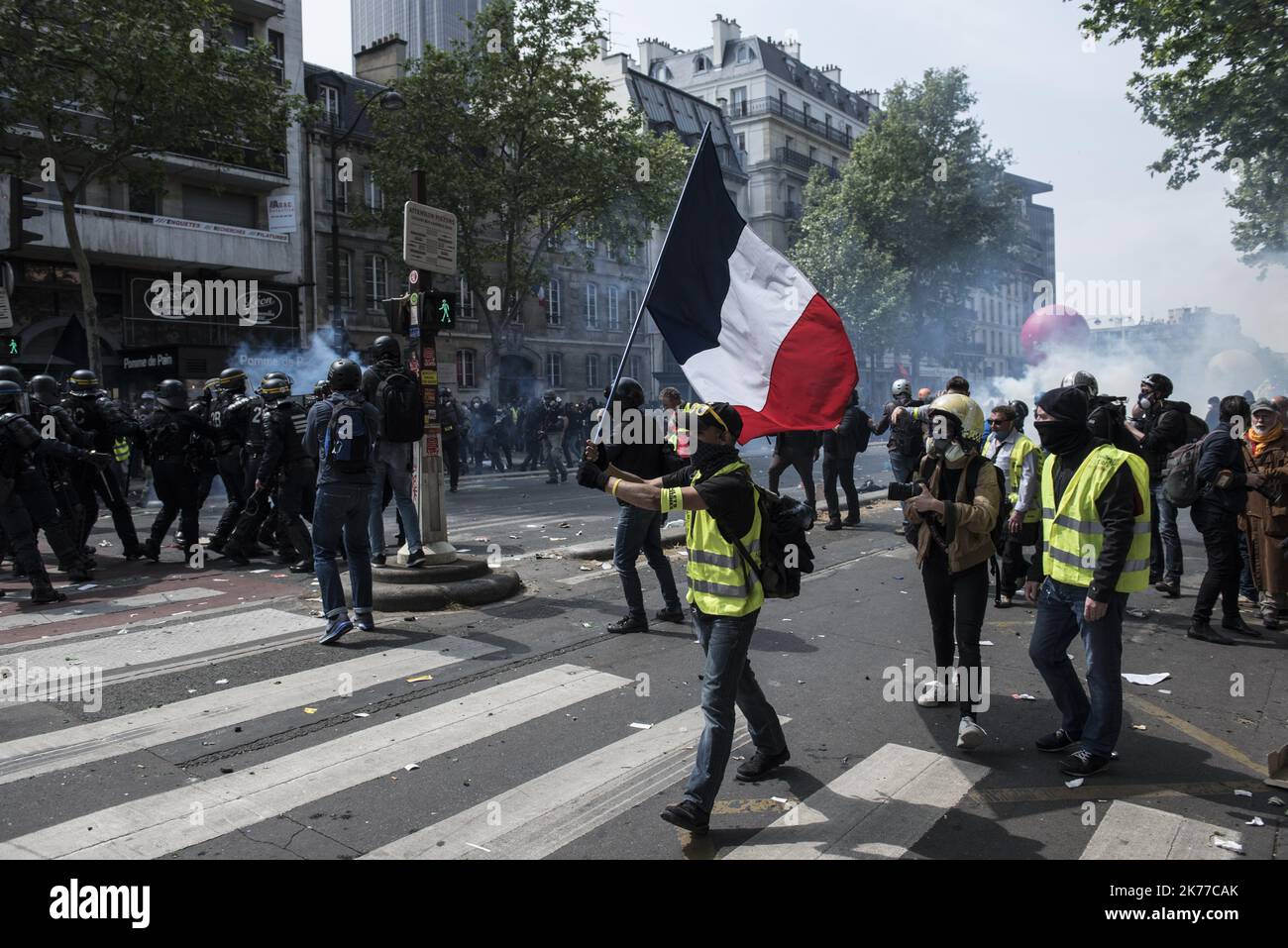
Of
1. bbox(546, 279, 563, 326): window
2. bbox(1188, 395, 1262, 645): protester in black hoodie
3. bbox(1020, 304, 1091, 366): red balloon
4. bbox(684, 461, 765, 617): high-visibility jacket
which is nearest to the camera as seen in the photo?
bbox(684, 461, 765, 617): high-visibility jacket

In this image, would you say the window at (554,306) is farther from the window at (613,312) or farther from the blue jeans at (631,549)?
the blue jeans at (631,549)

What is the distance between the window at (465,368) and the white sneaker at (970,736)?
111 ft

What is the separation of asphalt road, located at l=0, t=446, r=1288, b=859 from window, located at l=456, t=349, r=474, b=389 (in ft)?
97.6

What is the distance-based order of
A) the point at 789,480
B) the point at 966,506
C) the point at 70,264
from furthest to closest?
1. the point at 70,264
2. the point at 789,480
3. the point at 966,506

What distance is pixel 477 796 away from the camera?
417 cm

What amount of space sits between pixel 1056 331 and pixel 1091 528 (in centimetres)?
3512

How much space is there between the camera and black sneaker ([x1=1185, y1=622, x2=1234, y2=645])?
685 cm

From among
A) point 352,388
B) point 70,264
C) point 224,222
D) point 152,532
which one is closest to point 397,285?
point 224,222

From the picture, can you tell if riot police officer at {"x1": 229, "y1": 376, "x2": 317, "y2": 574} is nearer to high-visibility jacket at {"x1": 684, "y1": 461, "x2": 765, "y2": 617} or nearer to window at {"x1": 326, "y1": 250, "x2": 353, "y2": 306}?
high-visibility jacket at {"x1": 684, "y1": 461, "x2": 765, "y2": 617}

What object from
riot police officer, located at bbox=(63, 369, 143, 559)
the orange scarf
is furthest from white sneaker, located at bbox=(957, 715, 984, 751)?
riot police officer, located at bbox=(63, 369, 143, 559)

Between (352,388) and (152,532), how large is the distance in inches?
172

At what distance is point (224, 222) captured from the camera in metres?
30.6

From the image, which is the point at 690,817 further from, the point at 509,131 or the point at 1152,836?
the point at 509,131
